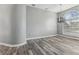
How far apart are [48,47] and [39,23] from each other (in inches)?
32.4

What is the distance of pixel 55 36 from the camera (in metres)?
2.30

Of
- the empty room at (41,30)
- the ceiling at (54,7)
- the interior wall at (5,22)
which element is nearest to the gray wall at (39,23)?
the empty room at (41,30)

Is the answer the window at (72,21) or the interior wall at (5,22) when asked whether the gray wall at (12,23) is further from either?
the window at (72,21)

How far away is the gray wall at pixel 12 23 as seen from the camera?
2.26 metres

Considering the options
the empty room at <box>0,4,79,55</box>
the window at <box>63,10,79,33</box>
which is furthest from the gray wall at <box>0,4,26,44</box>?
the window at <box>63,10,79,33</box>

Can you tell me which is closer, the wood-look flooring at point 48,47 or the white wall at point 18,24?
the wood-look flooring at point 48,47

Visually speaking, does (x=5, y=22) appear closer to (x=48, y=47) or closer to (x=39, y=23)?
(x=39, y=23)

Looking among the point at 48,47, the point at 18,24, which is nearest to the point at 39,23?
the point at 18,24

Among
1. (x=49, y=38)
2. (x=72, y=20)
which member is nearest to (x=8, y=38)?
(x=49, y=38)

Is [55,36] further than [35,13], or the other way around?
[35,13]
